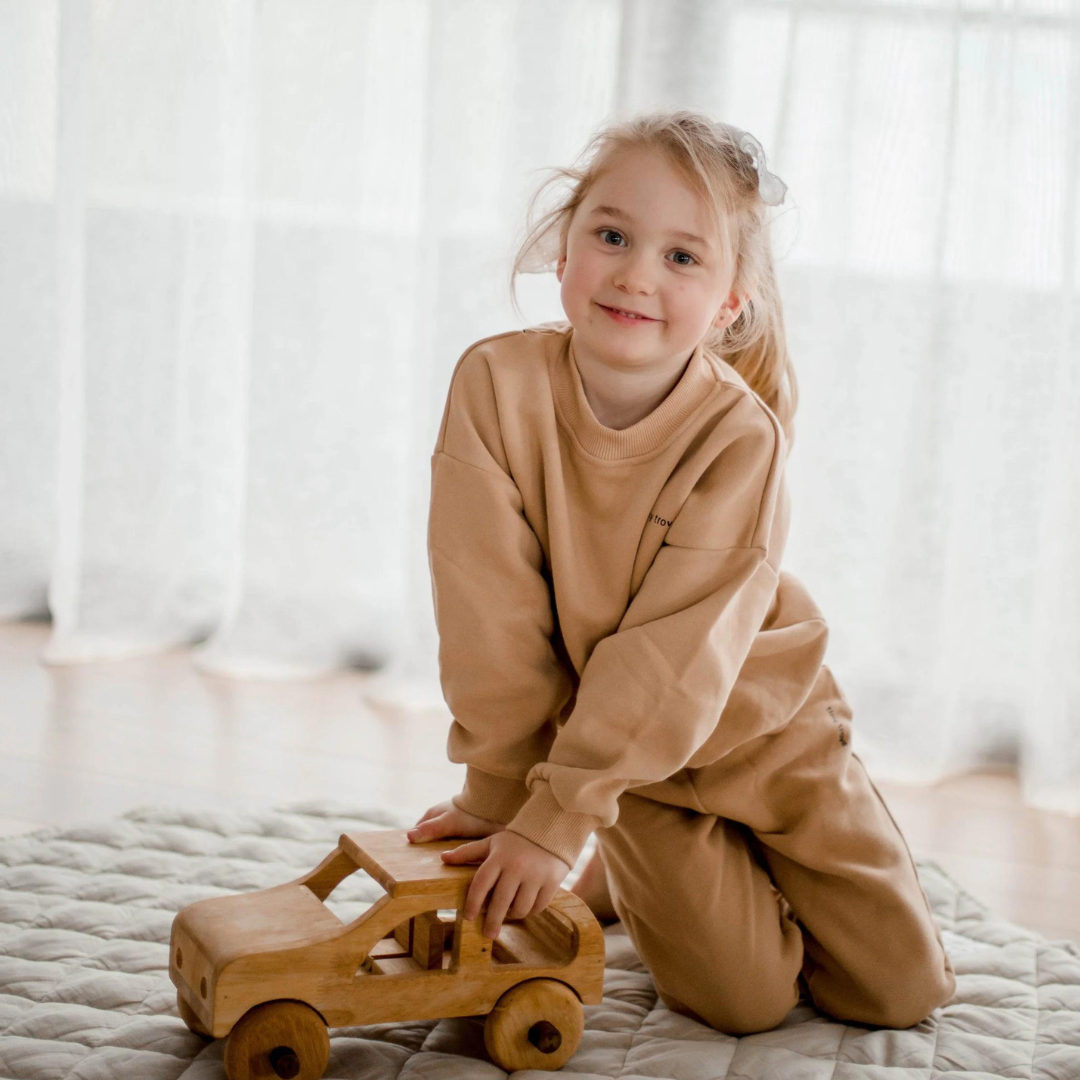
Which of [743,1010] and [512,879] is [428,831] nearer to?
[512,879]

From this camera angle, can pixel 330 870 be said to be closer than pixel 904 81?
Yes

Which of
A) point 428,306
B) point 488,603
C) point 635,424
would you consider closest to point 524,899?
point 488,603

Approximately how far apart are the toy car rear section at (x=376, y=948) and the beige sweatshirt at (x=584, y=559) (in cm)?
8

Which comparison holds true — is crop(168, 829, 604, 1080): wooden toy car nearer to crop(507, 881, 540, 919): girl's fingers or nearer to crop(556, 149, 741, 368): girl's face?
crop(507, 881, 540, 919): girl's fingers

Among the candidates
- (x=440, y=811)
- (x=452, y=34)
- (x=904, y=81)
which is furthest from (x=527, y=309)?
(x=440, y=811)

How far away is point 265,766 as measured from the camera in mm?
1728

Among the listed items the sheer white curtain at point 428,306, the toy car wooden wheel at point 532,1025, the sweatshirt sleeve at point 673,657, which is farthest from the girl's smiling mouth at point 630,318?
the sheer white curtain at point 428,306

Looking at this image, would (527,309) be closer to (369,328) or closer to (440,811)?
(369,328)

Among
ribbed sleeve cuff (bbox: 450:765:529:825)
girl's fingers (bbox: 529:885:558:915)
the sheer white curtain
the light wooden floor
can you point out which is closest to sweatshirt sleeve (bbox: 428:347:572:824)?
ribbed sleeve cuff (bbox: 450:765:529:825)

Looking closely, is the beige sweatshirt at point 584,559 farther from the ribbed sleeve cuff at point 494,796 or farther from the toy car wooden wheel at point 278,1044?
the toy car wooden wheel at point 278,1044

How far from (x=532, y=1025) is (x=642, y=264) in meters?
0.57

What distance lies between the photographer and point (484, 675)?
1053 mm

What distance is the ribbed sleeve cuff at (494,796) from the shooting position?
109cm

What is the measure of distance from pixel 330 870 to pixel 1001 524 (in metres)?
1.13
